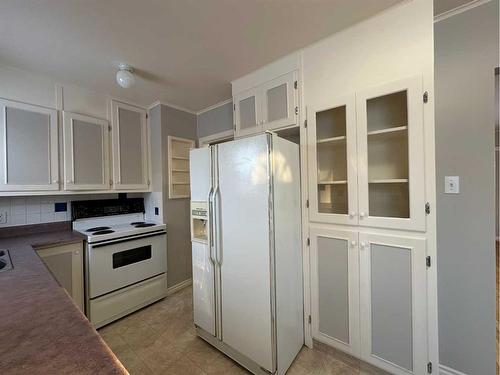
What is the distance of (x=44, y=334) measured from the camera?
0.68m

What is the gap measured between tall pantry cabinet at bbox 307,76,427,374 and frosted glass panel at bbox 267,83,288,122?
24 centimetres

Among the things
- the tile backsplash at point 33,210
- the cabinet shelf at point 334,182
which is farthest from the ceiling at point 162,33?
the tile backsplash at point 33,210

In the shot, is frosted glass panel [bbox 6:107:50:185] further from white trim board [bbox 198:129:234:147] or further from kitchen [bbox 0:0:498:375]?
white trim board [bbox 198:129:234:147]

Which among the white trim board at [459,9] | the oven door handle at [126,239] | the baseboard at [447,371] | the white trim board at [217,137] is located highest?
the white trim board at [459,9]

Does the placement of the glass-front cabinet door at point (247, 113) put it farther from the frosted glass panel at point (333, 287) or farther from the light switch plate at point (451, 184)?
the light switch plate at point (451, 184)

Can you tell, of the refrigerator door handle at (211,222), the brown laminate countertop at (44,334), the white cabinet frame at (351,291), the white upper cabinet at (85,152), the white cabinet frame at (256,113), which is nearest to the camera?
the brown laminate countertop at (44,334)

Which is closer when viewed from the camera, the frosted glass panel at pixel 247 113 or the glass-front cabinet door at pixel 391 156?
the glass-front cabinet door at pixel 391 156

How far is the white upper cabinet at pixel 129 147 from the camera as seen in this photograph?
2551mm

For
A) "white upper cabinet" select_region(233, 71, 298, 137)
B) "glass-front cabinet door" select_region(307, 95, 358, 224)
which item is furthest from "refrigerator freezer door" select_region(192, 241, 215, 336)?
"white upper cabinet" select_region(233, 71, 298, 137)

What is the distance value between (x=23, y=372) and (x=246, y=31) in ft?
6.35

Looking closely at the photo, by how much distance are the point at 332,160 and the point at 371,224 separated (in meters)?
0.54

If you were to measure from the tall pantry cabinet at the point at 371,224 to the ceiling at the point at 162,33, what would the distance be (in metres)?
0.55

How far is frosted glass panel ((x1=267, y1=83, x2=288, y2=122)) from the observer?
6.17 ft

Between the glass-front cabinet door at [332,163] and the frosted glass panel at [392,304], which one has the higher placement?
the glass-front cabinet door at [332,163]
